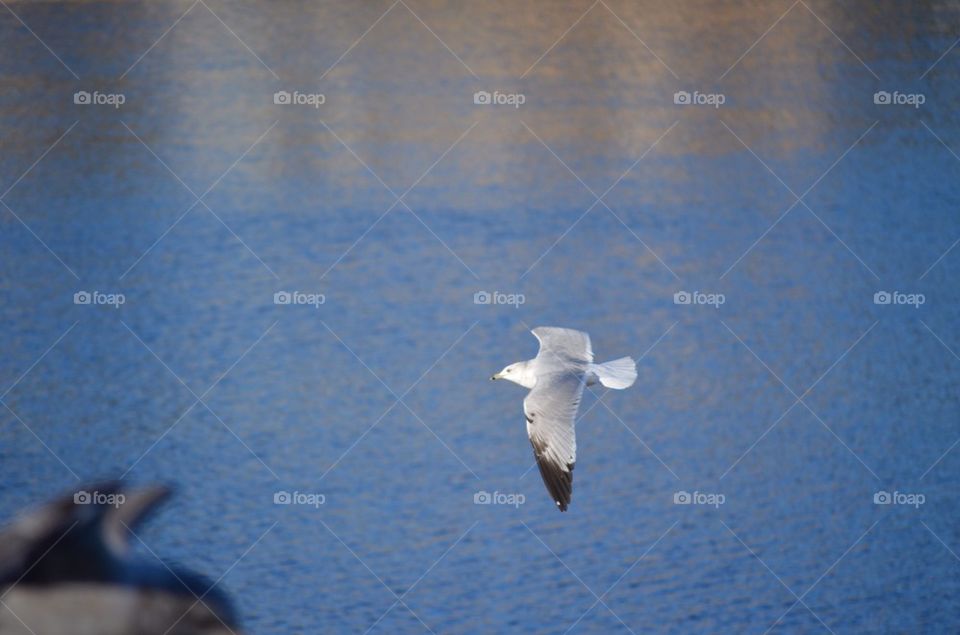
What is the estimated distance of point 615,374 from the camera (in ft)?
18.7

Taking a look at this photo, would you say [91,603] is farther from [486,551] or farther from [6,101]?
[6,101]

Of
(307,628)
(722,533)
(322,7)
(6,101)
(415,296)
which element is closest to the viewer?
(307,628)

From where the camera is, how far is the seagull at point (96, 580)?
578cm

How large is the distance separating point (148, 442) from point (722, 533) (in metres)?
2.54

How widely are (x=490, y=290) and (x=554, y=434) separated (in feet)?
5.31

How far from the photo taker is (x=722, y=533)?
610 cm

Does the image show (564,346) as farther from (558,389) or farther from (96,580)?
(96,580)

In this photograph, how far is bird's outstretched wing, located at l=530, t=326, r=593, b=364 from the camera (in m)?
5.74

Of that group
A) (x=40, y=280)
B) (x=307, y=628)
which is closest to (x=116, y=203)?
(x=40, y=280)

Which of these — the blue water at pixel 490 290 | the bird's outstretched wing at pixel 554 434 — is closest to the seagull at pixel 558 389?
the bird's outstretched wing at pixel 554 434

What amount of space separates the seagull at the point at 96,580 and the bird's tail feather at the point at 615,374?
1775mm

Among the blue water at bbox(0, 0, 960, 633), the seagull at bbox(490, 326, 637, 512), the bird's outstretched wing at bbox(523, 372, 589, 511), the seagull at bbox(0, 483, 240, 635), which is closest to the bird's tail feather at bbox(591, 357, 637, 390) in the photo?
the seagull at bbox(490, 326, 637, 512)

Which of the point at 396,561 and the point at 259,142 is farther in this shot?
the point at 259,142

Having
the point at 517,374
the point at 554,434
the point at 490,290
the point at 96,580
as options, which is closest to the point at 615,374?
the point at 517,374
